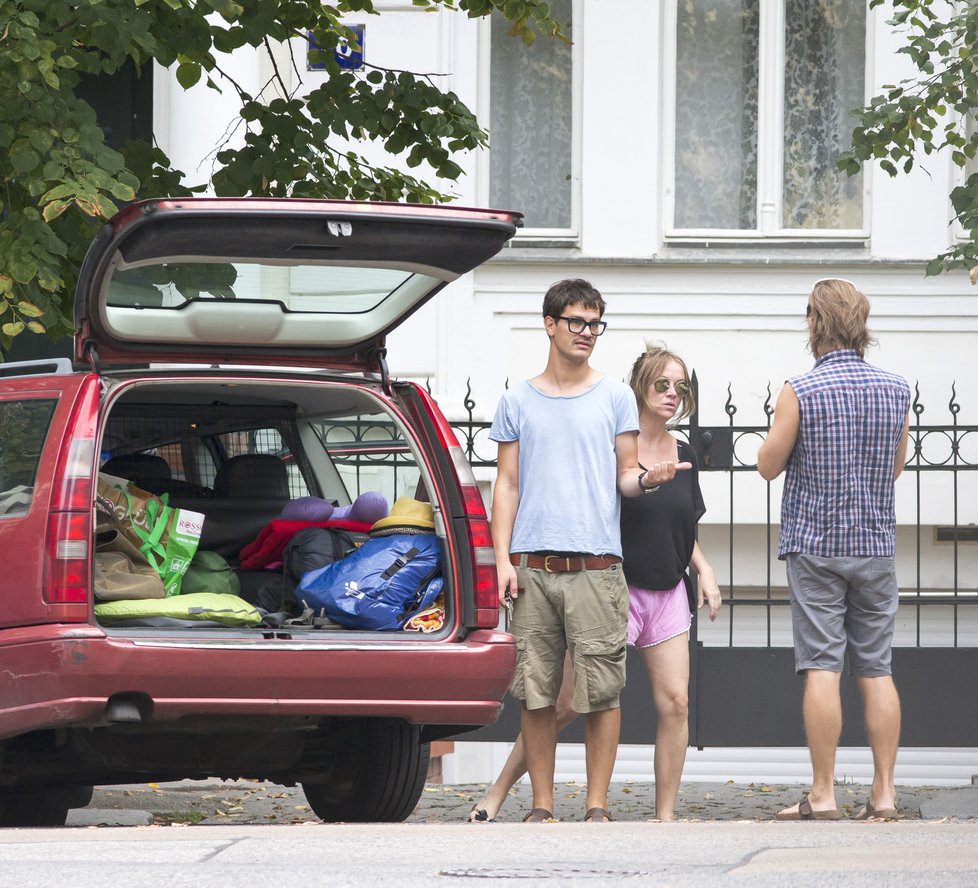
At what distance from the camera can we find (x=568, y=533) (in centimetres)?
629

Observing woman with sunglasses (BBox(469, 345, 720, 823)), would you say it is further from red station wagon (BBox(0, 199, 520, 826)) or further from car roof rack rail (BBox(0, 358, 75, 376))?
car roof rack rail (BBox(0, 358, 75, 376))

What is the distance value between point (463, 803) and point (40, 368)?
3729 mm

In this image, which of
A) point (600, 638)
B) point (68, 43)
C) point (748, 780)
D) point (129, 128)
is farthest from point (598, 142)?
point (600, 638)

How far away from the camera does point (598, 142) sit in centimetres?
1177

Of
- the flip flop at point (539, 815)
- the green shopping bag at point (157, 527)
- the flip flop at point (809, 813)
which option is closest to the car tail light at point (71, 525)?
the green shopping bag at point (157, 527)

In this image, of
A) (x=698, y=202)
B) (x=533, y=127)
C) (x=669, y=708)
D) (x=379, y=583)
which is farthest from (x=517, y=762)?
(x=533, y=127)

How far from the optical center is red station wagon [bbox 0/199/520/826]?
16.9 feet

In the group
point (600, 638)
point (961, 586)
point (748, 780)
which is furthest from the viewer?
point (961, 586)

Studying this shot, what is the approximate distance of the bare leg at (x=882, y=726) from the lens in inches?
263

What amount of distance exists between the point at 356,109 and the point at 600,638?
3.42 m

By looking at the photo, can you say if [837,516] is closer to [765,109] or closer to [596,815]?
[596,815]

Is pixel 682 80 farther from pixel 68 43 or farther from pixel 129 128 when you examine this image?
pixel 68 43

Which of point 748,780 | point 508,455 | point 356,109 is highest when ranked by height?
point 356,109

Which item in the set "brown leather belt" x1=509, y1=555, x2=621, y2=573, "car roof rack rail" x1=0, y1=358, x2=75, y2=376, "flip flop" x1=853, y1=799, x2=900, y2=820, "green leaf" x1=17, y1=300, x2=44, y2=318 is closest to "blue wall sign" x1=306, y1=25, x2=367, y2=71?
"green leaf" x1=17, y1=300, x2=44, y2=318
